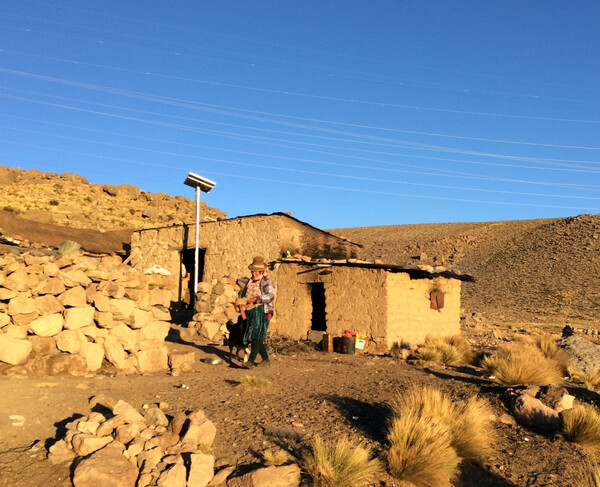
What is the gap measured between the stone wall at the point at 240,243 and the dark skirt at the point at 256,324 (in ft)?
22.9

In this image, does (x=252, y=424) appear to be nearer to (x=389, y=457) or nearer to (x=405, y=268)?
(x=389, y=457)

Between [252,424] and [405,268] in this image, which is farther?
[405,268]

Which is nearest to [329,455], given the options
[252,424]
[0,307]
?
[252,424]

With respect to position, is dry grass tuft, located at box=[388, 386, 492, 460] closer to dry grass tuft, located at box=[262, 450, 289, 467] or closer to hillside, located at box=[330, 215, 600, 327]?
dry grass tuft, located at box=[262, 450, 289, 467]

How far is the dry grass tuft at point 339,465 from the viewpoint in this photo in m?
4.31

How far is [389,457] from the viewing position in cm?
496

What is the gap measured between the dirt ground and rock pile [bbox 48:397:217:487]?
0.69ft

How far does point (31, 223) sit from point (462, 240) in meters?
48.1

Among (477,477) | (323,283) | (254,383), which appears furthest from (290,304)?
(477,477)

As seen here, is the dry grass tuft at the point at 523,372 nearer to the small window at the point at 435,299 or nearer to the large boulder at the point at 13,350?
the small window at the point at 435,299

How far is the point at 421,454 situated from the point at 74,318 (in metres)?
5.14

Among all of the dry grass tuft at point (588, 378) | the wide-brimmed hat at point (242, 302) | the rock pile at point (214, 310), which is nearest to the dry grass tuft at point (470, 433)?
the wide-brimmed hat at point (242, 302)

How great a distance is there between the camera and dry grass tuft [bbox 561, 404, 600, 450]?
627 cm

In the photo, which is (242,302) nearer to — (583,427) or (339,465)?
(339,465)
